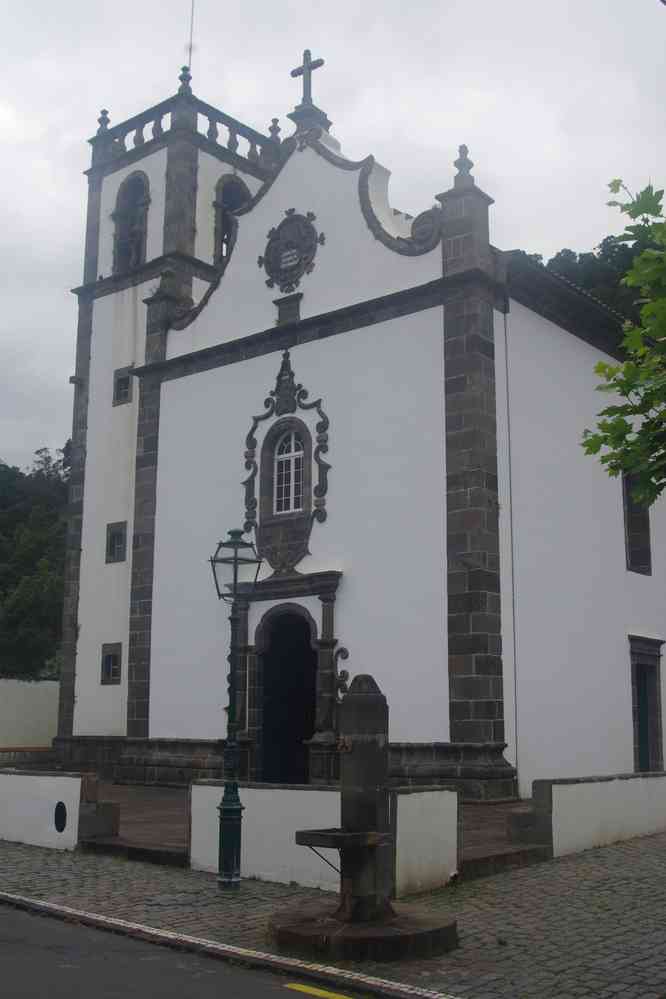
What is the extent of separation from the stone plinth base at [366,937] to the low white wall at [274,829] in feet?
6.22

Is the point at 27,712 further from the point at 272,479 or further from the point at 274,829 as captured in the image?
the point at 274,829

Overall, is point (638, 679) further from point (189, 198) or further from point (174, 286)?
point (189, 198)

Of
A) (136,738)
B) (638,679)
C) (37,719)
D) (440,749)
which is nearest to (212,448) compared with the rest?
(136,738)

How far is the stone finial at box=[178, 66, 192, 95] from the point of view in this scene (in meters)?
24.4

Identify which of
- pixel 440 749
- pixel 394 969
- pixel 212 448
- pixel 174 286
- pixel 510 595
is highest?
pixel 174 286

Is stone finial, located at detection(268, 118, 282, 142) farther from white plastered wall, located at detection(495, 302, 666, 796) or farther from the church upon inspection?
white plastered wall, located at detection(495, 302, 666, 796)

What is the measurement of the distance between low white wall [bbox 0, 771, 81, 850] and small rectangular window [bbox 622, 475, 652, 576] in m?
11.6

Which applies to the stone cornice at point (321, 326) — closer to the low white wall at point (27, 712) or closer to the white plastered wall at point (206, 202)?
the white plastered wall at point (206, 202)

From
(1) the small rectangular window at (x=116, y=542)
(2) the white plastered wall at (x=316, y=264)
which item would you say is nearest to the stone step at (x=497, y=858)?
(2) the white plastered wall at (x=316, y=264)

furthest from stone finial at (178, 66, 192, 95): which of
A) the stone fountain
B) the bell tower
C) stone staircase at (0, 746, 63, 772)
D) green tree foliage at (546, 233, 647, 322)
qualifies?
the stone fountain

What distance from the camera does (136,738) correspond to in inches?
805

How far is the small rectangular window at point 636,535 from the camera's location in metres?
21.0

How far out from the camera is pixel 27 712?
93.9ft

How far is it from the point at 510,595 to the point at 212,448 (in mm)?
6434
